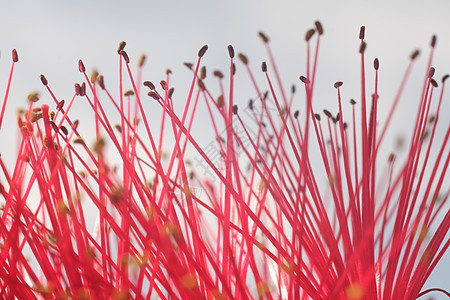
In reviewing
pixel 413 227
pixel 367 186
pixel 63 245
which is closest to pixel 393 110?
pixel 367 186

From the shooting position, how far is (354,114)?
2.35m

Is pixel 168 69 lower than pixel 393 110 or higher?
higher

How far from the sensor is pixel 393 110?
6.59 feet

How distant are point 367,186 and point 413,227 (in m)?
0.20

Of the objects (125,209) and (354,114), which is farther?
(354,114)

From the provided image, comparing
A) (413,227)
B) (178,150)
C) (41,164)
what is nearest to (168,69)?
(178,150)

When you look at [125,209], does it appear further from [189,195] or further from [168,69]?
[168,69]

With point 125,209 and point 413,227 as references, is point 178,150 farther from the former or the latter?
point 413,227

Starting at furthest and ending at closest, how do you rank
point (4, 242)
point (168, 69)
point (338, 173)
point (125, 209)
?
point (168, 69) → point (338, 173) → point (4, 242) → point (125, 209)

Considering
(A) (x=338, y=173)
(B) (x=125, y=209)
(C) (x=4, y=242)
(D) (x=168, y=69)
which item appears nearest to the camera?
(B) (x=125, y=209)

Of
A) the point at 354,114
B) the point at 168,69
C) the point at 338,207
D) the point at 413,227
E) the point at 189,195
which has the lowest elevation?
the point at 413,227

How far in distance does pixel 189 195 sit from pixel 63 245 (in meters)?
0.38

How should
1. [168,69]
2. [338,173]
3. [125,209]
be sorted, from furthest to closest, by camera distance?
1. [168,69]
2. [338,173]
3. [125,209]

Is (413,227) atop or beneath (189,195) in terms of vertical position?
beneath
